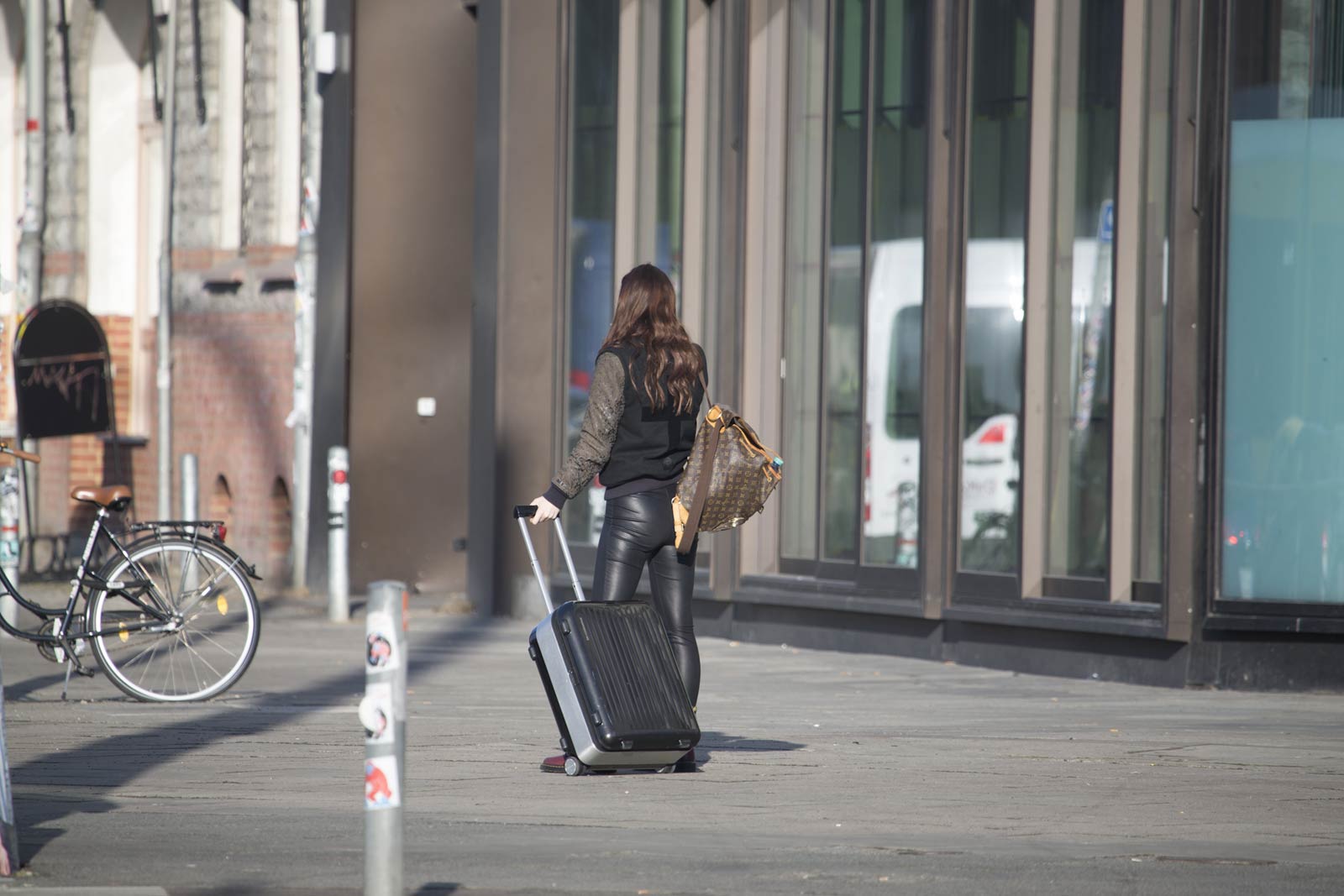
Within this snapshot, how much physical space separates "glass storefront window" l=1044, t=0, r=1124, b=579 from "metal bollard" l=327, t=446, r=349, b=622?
5527 mm

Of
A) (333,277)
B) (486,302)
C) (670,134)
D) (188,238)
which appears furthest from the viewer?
(188,238)

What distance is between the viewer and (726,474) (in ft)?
25.3

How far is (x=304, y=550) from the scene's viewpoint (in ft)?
58.6

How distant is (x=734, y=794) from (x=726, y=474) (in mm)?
1190

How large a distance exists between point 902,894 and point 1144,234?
20.3 feet

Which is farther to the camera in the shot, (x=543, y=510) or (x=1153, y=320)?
(x=1153, y=320)

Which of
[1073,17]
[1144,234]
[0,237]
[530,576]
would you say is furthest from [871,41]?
[0,237]

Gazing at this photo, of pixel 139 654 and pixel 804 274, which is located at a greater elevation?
pixel 804 274

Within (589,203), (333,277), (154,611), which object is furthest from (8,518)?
(333,277)

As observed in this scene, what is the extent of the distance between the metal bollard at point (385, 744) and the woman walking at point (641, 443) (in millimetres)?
2878

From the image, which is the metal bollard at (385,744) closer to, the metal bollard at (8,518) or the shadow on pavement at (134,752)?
the shadow on pavement at (134,752)

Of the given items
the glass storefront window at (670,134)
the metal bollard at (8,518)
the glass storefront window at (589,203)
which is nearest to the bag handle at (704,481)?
the metal bollard at (8,518)

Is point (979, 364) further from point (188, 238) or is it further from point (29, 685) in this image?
point (188, 238)

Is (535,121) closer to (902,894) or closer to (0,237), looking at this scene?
(902,894)
